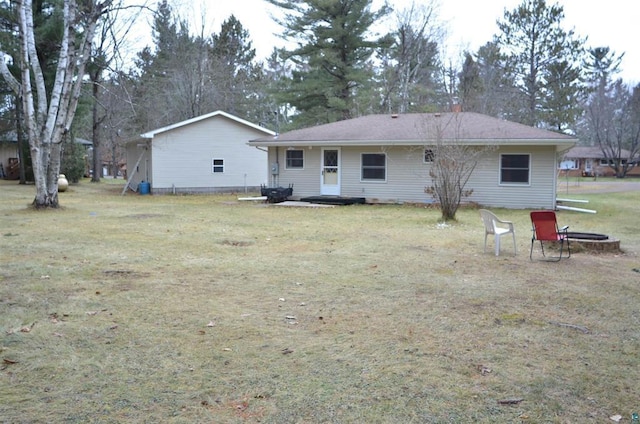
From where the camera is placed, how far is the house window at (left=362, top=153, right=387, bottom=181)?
18.6m

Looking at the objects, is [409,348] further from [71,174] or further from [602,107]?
[602,107]

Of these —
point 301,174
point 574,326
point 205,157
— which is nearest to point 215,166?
point 205,157

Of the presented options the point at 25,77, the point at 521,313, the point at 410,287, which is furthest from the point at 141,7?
the point at 521,313

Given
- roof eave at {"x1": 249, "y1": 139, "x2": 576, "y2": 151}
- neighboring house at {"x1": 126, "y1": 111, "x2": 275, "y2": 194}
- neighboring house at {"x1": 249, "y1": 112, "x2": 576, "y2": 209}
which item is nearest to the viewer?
roof eave at {"x1": 249, "y1": 139, "x2": 576, "y2": 151}

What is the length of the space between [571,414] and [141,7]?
47.0 ft

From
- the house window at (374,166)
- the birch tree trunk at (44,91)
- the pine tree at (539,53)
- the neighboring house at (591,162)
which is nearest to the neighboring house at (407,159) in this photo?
the house window at (374,166)

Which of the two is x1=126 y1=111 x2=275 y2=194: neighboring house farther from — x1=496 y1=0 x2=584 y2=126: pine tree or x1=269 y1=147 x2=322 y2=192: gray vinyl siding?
x1=496 y1=0 x2=584 y2=126: pine tree

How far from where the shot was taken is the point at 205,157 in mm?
23500

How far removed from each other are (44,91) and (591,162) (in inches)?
2223

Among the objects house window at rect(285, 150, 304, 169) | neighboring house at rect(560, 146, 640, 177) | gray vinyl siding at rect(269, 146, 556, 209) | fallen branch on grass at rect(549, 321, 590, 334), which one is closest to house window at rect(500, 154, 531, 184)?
gray vinyl siding at rect(269, 146, 556, 209)

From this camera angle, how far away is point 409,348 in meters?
4.07

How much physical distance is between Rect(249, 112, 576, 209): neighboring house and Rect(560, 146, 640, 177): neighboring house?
3902 centimetres

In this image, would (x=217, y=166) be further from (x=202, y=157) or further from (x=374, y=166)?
(x=374, y=166)

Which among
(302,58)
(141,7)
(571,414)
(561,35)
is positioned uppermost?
(561,35)
